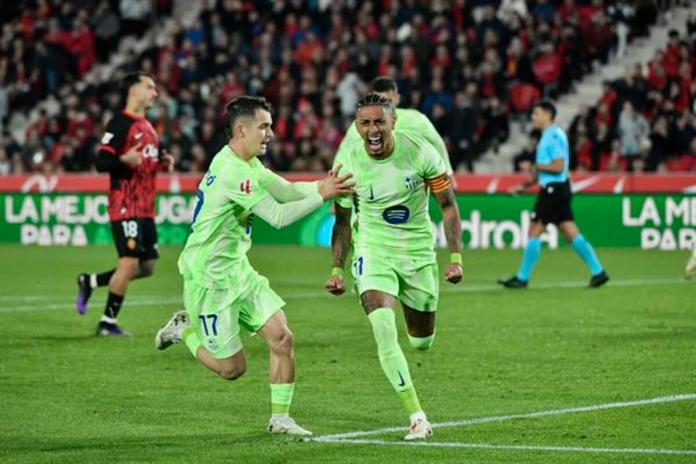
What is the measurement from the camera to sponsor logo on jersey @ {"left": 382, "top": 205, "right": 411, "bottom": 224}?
10094 mm

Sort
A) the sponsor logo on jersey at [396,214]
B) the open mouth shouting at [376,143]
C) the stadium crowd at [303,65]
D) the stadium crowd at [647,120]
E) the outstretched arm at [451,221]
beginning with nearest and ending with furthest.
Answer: the open mouth shouting at [376,143]
the outstretched arm at [451,221]
the sponsor logo on jersey at [396,214]
the stadium crowd at [647,120]
the stadium crowd at [303,65]

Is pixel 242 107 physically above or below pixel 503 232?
above

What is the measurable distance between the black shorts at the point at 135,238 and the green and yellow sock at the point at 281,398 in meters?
5.98

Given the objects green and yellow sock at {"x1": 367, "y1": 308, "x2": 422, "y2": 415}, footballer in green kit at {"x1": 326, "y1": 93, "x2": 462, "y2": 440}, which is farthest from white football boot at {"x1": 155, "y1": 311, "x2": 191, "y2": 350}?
green and yellow sock at {"x1": 367, "y1": 308, "x2": 422, "y2": 415}

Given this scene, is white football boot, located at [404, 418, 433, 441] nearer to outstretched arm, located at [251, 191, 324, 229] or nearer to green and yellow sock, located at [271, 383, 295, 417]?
green and yellow sock, located at [271, 383, 295, 417]

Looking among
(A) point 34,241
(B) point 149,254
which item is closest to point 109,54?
(A) point 34,241

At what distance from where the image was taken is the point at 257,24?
35.0 meters

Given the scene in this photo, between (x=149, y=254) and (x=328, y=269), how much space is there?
8.30 m

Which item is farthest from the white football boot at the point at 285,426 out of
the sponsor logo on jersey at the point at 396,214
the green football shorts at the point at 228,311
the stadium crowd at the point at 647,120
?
the stadium crowd at the point at 647,120

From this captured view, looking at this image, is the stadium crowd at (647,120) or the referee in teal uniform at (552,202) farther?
the stadium crowd at (647,120)

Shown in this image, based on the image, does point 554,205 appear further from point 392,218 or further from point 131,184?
point 392,218

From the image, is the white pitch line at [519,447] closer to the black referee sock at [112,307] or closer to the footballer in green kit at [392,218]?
the footballer in green kit at [392,218]

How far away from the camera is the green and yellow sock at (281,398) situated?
9.41m

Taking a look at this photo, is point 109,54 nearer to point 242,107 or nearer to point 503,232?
point 503,232
